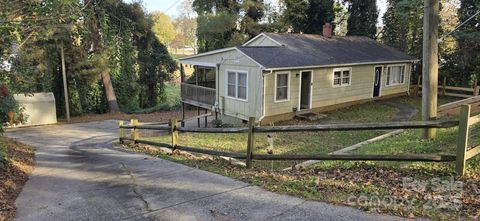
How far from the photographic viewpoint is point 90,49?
87.7 feet

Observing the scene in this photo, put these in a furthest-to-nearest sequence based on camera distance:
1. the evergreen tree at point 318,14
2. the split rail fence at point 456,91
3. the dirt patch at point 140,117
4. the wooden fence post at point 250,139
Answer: the evergreen tree at point 318,14 → the dirt patch at point 140,117 → the split rail fence at point 456,91 → the wooden fence post at point 250,139

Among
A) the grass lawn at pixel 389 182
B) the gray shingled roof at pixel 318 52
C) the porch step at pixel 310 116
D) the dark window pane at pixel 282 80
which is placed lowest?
the porch step at pixel 310 116

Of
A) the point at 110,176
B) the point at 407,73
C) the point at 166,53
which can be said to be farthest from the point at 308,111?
the point at 166,53

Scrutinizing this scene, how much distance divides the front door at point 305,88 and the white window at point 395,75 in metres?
7.35

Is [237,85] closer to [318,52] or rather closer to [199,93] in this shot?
[199,93]

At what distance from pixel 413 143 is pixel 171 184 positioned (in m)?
5.31

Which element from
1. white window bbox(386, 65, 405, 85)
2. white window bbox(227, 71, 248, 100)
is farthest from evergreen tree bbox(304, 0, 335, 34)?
white window bbox(227, 71, 248, 100)

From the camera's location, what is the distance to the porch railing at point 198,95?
19322 millimetres

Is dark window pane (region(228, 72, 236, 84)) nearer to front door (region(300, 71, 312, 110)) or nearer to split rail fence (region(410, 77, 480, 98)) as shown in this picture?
front door (region(300, 71, 312, 110))

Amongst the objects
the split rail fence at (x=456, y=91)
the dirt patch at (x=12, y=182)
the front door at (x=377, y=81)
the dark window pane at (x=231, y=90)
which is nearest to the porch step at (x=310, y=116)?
the dark window pane at (x=231, y=90)

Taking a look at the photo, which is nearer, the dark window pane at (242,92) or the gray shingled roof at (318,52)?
the gray shingled roof at (318,52)

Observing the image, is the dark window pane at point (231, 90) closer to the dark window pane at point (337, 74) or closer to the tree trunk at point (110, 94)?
the dark window pane at point (337, 74)

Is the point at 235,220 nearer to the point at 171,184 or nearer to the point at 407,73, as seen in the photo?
the point at 171,184

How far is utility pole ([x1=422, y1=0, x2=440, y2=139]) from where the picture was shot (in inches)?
288
